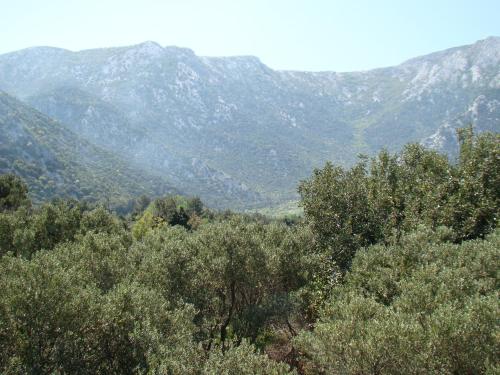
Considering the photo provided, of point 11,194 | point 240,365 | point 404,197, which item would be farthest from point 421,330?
point 11,194

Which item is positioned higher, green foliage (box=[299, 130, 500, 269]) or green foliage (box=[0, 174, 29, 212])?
green foliage (box=[299, 130, 500, 269])

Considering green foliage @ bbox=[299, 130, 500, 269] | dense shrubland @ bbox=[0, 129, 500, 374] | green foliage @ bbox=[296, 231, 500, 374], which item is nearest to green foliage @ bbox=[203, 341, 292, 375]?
dense shrubland @ bbox=[0, 129, 500, 374]

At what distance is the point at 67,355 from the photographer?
17.7 meters

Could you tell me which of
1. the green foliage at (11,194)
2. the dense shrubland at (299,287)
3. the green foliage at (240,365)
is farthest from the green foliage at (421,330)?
the green foliage at (11,194)

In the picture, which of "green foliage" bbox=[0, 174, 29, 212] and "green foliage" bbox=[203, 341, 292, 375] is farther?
"green foliage" bbox=[0, 174, 29, 212]

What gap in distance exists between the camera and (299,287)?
31312 millimetres

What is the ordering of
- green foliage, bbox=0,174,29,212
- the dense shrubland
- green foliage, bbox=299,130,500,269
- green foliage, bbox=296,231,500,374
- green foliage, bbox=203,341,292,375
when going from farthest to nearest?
green foliage, bbox=0,174,29,212, green foliage, bbox=299,130,500,269, the dense shrubland, green foliage, bbox=296,231,500,374, green foliage, bbox=203,341,292,375

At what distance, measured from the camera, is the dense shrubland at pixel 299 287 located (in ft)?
52.8

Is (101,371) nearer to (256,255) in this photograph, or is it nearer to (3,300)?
(3,300)

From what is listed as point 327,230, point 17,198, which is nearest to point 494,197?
point 327,230

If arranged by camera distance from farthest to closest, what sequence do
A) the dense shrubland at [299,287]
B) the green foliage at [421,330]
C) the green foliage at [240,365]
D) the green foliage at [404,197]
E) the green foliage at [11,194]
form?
the green foliage at [11,194]
the green foliage at [404,197]
the dense shrubland at [299,287]
the green foliage at [421,330]
the green foliage at [240,365]

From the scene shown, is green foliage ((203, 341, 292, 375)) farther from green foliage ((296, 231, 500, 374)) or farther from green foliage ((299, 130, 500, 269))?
green foliage ((299, 130, 500, 269))

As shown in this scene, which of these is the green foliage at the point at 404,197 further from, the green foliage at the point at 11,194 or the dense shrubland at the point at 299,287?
the green foliage at the point at 11,194

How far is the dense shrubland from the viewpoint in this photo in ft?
52.8
